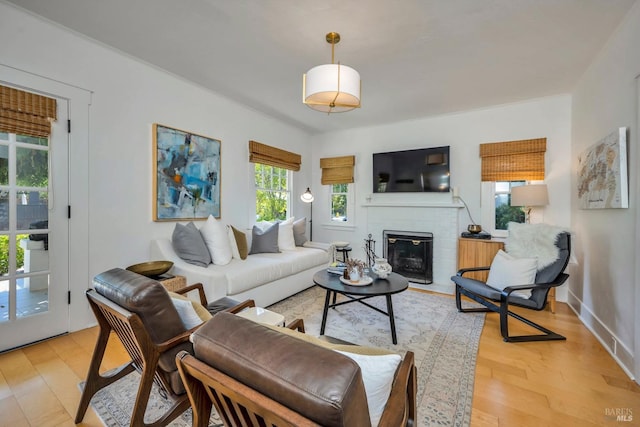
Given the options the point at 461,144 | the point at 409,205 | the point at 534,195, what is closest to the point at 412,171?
the point at 409,205

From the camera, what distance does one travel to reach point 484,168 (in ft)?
13.3

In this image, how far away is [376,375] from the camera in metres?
0.88

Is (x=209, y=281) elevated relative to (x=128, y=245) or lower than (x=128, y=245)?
lower

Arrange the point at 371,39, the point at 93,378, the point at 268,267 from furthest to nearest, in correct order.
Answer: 1. the point at 268,267
2. the point at 371,39
3. the point at 93,378

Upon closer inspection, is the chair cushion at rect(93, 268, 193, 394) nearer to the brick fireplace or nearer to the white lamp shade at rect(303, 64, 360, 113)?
the white lamp shade at rect(303, 64, 360, 113)

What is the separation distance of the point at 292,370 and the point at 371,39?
260 centimetres

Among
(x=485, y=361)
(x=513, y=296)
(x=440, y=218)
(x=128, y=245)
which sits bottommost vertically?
(x=485, y=361)

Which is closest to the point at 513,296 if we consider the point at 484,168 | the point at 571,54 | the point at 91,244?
the point at 484,168

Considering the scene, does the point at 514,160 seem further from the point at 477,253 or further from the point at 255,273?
the point at 255,273

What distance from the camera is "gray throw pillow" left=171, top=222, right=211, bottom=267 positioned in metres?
2.99

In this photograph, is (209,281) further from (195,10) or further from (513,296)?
(513,296)

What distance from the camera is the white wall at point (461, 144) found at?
3.65 meters

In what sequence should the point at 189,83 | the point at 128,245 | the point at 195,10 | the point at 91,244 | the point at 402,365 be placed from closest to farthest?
the point at 402,365
the point at 195,10
the point at 91,244
the point at 128,245
the point at 189,83

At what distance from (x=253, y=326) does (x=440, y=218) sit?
3958 millimetres
